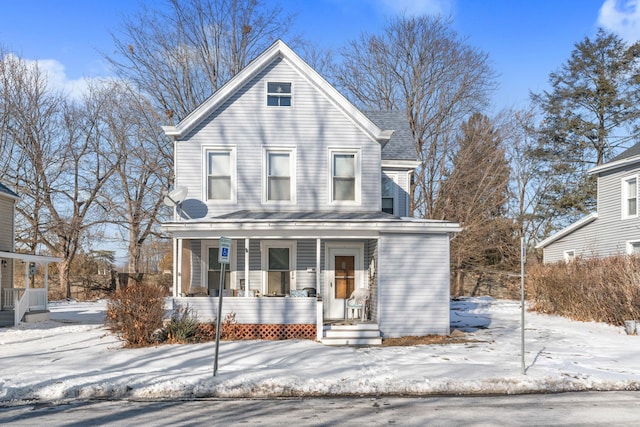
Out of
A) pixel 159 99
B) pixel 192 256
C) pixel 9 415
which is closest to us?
pixel 9 415

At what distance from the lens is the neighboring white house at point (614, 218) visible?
24.8 meters

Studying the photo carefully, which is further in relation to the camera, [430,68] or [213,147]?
[430,68]

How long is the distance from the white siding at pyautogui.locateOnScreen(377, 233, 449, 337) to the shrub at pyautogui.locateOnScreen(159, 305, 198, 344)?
196 inches

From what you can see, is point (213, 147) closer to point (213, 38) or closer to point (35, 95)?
point (213, 38)

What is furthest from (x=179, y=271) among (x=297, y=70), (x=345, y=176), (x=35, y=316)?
(x=35, y=316)

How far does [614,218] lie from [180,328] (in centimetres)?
1966

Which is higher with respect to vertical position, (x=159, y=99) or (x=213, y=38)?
(x=213, y=38)

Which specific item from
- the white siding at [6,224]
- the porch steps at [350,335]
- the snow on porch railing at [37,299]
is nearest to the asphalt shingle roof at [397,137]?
the porch steps at [350,335]

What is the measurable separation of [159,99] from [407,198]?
17.3 m

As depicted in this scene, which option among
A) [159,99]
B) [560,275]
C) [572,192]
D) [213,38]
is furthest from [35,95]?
[572,192]

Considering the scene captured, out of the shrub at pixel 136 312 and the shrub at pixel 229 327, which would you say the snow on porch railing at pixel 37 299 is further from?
the shrub at pixel 229 327

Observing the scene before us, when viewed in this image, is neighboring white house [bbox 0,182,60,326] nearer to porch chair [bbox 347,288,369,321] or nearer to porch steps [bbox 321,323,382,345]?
porch steps [bbox 321,323,382,345]

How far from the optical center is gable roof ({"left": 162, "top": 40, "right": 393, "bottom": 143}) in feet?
59.0

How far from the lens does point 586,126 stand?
40094mm
